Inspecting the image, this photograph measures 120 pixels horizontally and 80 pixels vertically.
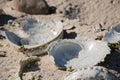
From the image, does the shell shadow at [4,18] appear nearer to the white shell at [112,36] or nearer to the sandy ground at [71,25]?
the sandy ground at [71,25]

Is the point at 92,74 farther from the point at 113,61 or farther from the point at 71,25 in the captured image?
the point at 71,25

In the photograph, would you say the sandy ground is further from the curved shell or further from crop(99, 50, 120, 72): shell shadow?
the curved shell

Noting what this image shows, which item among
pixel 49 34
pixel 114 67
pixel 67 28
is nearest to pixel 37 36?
pixel 49 34

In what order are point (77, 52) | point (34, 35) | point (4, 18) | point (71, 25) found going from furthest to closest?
point (4, 18), point (71, 25), point (34, 35), point (77, 52)

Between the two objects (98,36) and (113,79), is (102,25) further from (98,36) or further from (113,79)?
(113,79)

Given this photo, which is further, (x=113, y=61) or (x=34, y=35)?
(x=34, y=35)

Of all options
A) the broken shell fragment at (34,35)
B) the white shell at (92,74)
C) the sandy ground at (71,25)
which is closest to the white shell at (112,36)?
the sandy ground at (71,25)

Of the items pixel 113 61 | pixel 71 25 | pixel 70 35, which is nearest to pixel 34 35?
pixel 70 35
